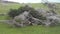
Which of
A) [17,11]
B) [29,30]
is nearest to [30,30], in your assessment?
[29,30]

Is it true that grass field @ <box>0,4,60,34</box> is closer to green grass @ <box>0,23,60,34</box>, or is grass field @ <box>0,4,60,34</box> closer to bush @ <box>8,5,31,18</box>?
green grass @ <box>0,23,60,34</box>

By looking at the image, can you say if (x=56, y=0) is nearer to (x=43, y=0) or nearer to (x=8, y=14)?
(x=43, y=0)

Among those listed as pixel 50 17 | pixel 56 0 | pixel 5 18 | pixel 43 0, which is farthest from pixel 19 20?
pixel 56 0

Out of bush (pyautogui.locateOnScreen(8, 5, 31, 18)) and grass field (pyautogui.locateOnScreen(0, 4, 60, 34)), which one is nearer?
grass field (pyautogui.locateOnScreen(0, 4, 60, 34))

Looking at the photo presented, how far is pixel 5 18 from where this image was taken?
110 inches

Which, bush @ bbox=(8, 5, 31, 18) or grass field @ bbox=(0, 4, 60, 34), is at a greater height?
bush @ bbox=(8, 5, 31, 18)

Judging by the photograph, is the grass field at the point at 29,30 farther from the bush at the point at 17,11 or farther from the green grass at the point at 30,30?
the bush at the point at 17,11

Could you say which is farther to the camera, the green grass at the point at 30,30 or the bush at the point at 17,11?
the bush at the point at 17,11

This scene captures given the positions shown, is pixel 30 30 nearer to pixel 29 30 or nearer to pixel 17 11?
pixel 29 30

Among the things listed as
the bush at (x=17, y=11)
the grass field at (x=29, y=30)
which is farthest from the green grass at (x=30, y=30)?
the bush at (x=17, y=11)

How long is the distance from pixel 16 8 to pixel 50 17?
69cm

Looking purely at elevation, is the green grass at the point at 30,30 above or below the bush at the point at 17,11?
below

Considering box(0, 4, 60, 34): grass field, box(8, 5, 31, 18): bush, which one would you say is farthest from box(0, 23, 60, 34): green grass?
box(8, 5, 31, 18): bush

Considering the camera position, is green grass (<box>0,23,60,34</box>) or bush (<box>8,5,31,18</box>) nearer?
green grass (<box>0,23,60,34</box>)
